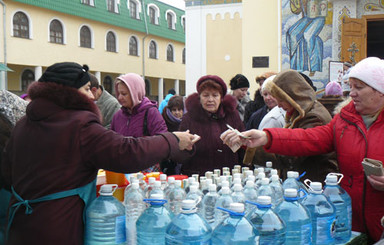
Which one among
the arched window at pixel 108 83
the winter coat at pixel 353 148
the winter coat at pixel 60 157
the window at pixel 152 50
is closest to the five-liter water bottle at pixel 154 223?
the winter coat at pixel 60 157

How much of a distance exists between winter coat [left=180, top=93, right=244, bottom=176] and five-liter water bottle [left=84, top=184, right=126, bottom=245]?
1951mm

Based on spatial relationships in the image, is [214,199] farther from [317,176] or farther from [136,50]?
[136,50]

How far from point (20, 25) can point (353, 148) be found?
23.2 m

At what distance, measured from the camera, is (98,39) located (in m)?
26.9

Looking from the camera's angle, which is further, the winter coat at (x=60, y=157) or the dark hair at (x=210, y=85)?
the dark hair at (x=210, y=85)

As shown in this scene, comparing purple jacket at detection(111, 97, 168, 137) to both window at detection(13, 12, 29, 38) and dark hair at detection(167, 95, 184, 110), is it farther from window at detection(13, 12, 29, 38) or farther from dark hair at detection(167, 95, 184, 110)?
window at detection(13, 12, 29, 38)

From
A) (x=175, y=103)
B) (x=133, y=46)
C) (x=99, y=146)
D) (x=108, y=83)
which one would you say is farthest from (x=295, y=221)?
(x=133, y=46)

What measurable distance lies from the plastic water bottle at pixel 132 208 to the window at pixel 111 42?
26825 mm

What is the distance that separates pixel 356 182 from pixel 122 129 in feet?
9.65

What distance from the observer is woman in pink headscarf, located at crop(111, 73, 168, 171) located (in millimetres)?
4656

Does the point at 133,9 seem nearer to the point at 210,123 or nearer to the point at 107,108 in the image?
the point at 107,108

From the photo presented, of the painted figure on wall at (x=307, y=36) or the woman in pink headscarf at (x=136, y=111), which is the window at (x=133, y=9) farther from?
the woman in pink headscarf at (x=136, y=111)

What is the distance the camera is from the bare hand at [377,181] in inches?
97.9

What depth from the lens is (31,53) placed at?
74.4 ft
